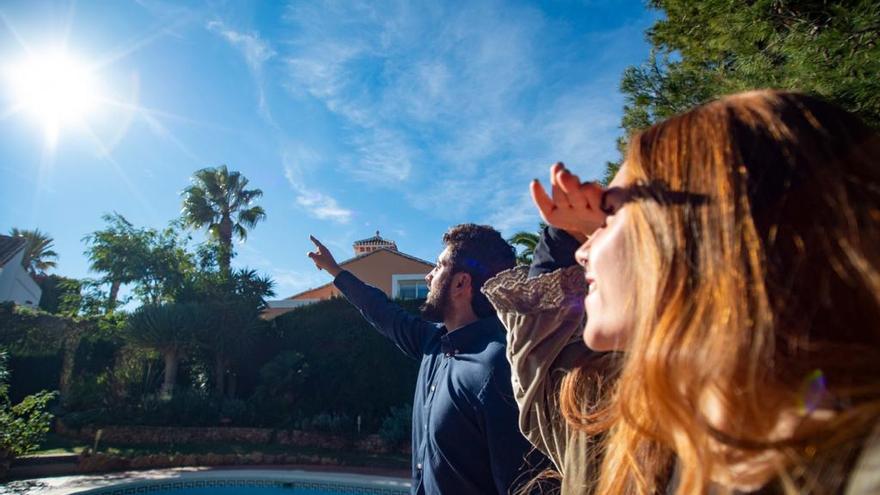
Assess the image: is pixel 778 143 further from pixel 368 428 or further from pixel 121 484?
pixel 368 428

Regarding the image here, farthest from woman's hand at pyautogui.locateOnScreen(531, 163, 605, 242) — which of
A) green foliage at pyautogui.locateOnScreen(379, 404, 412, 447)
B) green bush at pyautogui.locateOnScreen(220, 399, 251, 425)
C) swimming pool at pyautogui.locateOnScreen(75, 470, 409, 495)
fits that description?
green bush at pyautogui.locateOnScreen(220, 399, 251, 425)

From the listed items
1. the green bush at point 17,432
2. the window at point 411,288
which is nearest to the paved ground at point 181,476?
the green bush at point 17,432

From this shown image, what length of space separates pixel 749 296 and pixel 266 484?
12.9m

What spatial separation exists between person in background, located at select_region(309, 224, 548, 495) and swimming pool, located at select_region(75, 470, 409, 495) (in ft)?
27.7

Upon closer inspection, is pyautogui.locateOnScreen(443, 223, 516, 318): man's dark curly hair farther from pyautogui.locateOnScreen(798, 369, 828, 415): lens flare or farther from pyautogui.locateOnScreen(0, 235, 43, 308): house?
pyautogui.locateOnScreen(0, 235, 43, 308): house

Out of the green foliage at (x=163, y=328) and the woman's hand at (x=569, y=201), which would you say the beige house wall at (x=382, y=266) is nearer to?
the green foliage at (x=163, y=328)

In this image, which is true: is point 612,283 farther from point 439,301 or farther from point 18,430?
point 18,430

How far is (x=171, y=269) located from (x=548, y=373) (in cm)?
2713

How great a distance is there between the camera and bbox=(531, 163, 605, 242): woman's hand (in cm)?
117

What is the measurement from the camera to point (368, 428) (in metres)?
15.3

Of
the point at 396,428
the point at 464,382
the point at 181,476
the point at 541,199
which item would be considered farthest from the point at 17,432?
the point at 541,199

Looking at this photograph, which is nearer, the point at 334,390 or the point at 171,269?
the point at 334,390

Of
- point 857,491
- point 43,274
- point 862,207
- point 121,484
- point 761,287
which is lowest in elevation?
point 121,484

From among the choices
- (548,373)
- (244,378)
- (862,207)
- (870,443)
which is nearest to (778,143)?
(862,207)
